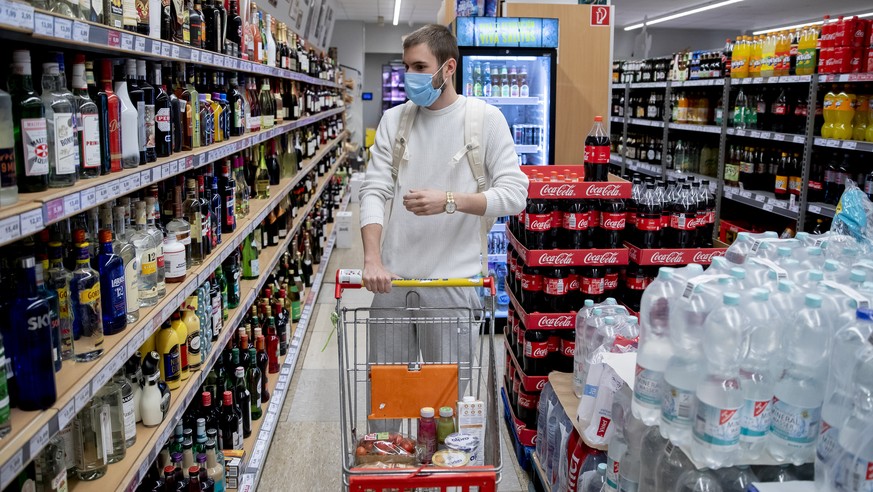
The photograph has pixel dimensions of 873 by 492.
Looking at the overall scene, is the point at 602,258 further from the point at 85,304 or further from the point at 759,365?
the point at 85,304

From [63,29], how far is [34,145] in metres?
0.29

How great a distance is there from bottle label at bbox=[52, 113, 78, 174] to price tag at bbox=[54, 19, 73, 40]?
242 millimetres

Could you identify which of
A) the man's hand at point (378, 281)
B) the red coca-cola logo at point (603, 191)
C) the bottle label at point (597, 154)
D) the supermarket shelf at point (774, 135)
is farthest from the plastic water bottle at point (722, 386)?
the supermarket shelf at point (774, 135)

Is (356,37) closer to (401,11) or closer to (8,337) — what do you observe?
(401,11)

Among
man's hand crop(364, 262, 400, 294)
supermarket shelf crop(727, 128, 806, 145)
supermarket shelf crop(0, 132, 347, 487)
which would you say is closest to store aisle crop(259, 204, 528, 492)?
supermarket shelf crop(0, 132, 347, 487)

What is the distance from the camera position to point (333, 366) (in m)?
4.86

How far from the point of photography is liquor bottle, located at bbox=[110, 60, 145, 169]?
2.24 m

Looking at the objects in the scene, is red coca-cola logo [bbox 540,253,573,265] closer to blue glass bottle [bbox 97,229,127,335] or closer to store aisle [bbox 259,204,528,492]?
store aisle [bbox 259,204,528,492]

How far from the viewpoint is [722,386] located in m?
1.52

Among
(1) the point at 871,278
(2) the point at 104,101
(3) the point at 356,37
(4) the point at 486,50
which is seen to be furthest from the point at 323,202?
(3) the point at 356,37

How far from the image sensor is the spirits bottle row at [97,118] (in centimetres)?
170

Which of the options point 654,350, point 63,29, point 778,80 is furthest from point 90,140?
point 778,80

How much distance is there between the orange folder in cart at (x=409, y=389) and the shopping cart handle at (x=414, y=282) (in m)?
0.27

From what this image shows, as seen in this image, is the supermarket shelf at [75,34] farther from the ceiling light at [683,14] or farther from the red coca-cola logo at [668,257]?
the ceiling light at [683,14]
